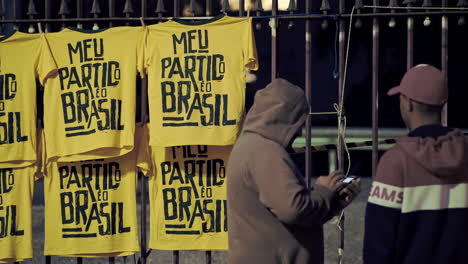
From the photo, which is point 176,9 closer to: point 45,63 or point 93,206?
point 45,63

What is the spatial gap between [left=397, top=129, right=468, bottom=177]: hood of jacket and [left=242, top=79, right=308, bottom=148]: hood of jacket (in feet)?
2.18

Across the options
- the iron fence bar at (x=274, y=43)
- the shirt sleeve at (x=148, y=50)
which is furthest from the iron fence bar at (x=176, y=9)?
the iron fence bar at (x=274, y=43)

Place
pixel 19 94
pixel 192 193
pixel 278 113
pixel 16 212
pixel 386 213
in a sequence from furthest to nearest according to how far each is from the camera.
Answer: pixel 16 212
pixel 19 94
pixel 192 193
pixel 278 113
pixel 386 213

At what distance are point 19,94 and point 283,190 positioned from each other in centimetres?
290

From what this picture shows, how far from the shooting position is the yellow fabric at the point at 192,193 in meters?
6.15

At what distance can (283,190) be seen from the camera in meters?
4.10

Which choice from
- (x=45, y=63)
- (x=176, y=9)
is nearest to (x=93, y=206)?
(x=45, y=63)

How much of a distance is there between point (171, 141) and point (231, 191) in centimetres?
170

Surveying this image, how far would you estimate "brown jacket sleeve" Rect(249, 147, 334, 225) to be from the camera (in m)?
4.10

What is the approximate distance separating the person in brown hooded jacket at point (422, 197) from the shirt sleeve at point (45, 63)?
10.2 feet

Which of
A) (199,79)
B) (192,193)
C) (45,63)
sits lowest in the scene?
(192,193)

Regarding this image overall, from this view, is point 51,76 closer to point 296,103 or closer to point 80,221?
point 80,221

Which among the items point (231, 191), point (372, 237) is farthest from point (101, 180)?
point (372, 237)

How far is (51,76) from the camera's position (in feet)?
20.4
